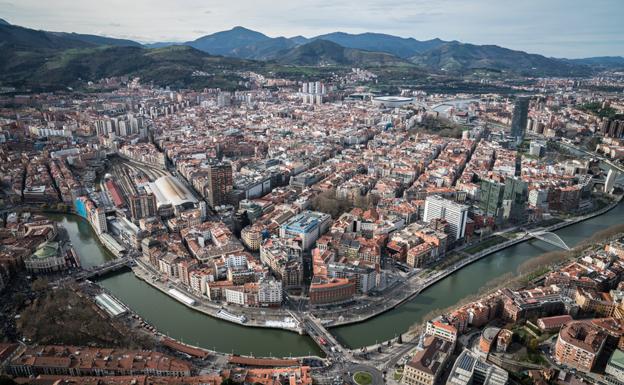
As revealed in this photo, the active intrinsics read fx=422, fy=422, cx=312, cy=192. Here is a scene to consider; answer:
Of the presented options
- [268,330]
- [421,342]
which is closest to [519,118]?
[421,342]

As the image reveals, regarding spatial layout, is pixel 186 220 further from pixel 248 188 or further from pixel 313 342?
pixel 313 342

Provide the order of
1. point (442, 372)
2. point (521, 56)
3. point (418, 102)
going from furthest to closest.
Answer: point (521, 56) < point (418, 102) < point (442, 372)

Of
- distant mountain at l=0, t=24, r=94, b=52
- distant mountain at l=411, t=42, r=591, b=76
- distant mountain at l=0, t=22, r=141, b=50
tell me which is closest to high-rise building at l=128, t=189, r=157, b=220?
distant mountain at l=0, t=24, r=94, b=52

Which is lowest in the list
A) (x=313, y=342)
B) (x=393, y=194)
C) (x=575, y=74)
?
(x=313, y=342)

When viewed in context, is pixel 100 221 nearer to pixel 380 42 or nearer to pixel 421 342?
pixel 421 342

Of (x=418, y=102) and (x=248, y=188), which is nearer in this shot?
(x=248, y=188)

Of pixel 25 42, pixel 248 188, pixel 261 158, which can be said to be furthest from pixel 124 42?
pixel 248 188

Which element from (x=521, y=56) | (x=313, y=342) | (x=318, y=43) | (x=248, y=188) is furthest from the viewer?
(x=521, y=56)
